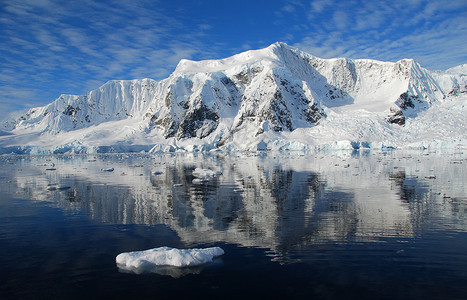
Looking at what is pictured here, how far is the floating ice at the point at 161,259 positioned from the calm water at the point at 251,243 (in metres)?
0.29

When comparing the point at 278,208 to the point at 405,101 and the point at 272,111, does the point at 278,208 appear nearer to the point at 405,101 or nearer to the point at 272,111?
the point at 272,111

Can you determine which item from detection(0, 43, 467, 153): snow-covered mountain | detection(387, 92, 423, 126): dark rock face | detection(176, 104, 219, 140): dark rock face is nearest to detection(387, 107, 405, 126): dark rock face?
detection(387, 92, 423, 126): dark rock face

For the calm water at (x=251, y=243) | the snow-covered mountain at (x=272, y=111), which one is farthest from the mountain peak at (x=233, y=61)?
the calm water at (x=251, y=243)

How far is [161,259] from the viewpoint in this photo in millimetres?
8430

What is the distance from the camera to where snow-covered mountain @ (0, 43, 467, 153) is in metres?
111

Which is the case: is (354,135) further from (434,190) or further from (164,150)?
(434,190)

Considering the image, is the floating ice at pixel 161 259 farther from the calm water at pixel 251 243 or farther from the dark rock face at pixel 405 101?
the dark rock face at pixel 405 101

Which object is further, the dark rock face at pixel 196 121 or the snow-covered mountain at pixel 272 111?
the dark rock face at pixel 196 121

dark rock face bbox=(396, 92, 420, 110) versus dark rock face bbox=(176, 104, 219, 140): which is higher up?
dark rock face bbox=(396, 92, 420, 110)

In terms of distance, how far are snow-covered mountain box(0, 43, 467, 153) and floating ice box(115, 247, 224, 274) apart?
96.0m

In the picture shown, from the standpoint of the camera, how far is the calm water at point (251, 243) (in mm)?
7154

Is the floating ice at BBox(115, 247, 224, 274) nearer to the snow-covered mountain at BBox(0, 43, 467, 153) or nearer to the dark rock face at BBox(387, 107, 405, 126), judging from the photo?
the snow-covered mountain at BBox(0, 43, 467, 153)

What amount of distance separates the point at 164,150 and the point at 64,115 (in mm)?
91787

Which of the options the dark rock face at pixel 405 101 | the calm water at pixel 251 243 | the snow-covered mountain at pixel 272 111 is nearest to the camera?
the calm water at pixel 251 243
